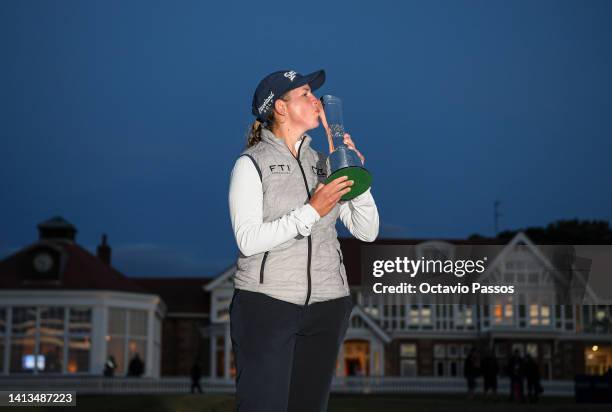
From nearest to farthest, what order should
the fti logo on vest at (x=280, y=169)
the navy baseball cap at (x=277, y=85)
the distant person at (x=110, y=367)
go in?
the fti logo on vest at (x=280, y=169), the navy baseball cap at (x=277, y=85), the distant person at (x=110, y=367)

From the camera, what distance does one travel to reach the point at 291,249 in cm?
358

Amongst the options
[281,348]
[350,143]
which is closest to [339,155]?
[350,143]

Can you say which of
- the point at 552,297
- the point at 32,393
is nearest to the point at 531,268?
the point at 552,297

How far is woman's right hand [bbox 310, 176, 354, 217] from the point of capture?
3.47 metres

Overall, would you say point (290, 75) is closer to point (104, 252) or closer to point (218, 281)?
point (218, 281)

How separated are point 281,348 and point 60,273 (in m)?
43.7

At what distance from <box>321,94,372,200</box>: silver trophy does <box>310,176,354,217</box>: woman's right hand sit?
27 mm

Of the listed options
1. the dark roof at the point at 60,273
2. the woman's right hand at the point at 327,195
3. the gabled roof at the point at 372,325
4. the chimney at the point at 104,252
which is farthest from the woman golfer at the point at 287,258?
the chimney at the point at 104,252

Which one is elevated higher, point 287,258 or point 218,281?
point 218,281

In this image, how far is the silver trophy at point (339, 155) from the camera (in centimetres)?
350

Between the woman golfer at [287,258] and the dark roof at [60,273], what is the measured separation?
42064 millimetres

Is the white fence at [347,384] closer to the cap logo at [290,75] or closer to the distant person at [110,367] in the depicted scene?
the distant person at [110,367]

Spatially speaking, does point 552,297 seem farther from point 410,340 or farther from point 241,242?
point 241,242

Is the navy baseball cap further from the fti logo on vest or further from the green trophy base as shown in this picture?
the green trophy base
